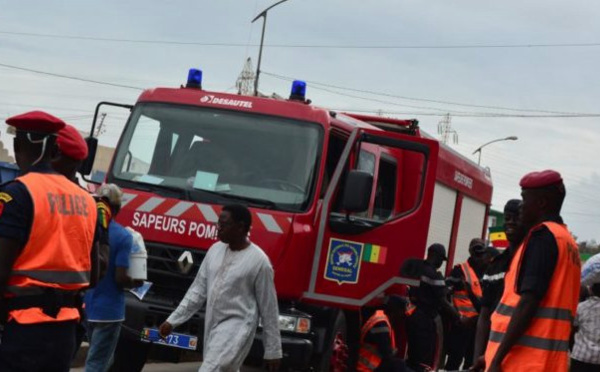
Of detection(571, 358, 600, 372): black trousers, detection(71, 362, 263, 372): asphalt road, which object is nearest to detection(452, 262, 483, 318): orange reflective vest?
detection(71, 362, 263, 372): asphalt road

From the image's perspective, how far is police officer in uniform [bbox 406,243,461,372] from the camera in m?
11.7

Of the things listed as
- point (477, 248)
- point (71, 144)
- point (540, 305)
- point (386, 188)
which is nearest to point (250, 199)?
point (386, 188)

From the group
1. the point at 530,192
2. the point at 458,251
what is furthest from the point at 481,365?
the point at 458,251

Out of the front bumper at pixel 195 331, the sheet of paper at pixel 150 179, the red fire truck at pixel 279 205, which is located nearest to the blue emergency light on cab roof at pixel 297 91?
the red fire truck at pixel 279 205

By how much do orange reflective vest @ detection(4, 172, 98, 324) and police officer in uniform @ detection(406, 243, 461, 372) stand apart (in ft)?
23.3

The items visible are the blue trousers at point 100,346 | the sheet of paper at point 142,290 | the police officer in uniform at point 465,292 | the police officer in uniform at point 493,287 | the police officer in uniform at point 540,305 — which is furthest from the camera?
the police officer in uniform at point 465,292

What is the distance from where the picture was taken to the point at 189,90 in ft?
34.9

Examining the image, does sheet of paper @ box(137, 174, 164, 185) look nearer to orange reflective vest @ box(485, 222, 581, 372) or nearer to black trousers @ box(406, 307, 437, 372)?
black trousers @ box(406, 307, 437, 372)

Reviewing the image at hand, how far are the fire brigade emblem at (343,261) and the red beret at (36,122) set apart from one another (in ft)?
17.8

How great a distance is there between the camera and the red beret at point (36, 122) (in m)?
4.70

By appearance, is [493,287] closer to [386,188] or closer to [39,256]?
[39,256]

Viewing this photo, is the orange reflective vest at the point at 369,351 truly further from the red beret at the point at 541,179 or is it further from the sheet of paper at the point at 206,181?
the red beret at the point at 541,179

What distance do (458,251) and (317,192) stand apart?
17.0 feet

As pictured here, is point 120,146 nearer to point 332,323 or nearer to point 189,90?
point 189,90
